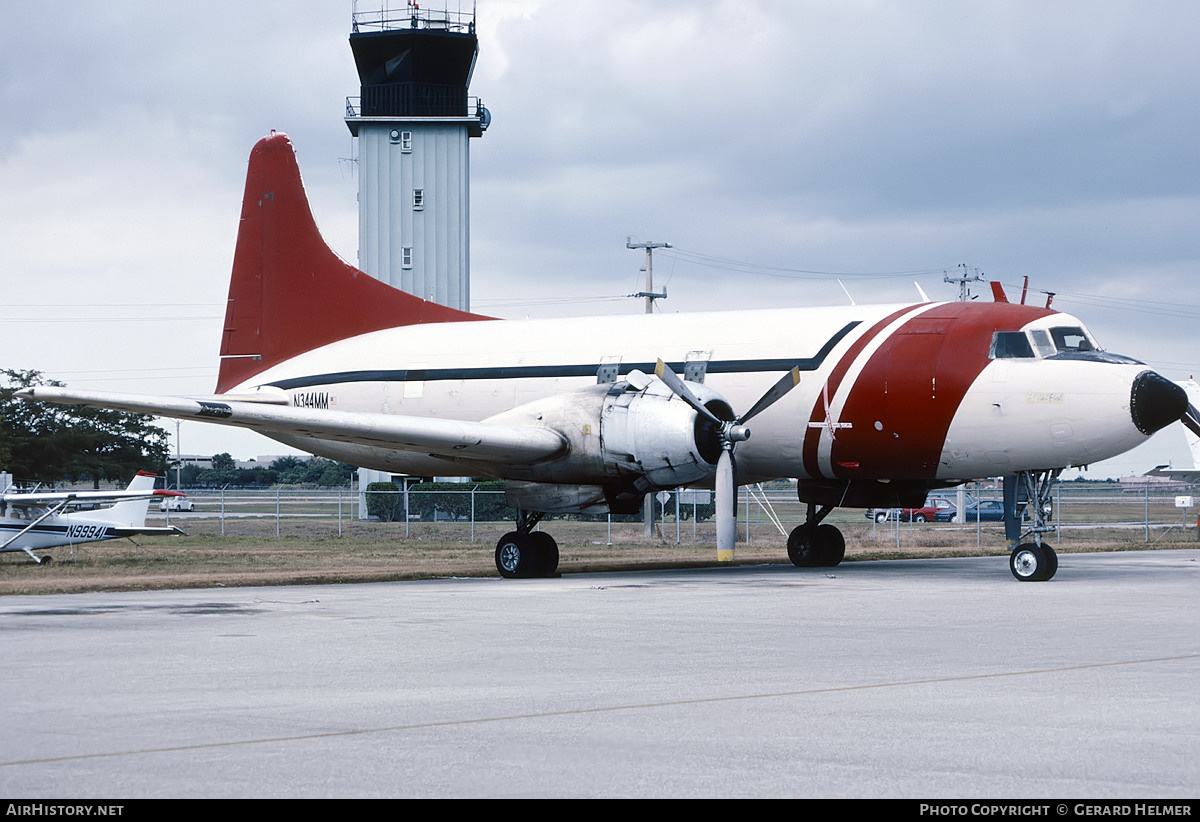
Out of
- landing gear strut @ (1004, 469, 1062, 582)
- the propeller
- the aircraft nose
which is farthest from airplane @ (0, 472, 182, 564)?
the aircraft nose

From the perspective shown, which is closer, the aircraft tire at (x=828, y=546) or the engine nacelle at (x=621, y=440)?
the engine nacelle at (x=621, y=440)

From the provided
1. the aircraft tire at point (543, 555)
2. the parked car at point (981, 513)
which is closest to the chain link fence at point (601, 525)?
the parked car at point (981, 513)

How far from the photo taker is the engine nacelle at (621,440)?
20234 millimetres

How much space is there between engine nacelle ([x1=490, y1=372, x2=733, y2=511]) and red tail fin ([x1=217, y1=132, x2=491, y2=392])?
19.0 ft

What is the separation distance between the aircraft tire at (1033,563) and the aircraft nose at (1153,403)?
226 cm

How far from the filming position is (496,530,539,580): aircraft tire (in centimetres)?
2162

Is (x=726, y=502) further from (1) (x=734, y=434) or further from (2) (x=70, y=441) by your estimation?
(2) (x=70, y=441)

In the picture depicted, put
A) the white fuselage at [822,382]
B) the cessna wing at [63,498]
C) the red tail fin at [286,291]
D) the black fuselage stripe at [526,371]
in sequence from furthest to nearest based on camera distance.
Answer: the cessna wing at [63,498] < the red tail fin at [286,291] < the black fuselage stripe at [526,371] < the white fuselage at [822,382]

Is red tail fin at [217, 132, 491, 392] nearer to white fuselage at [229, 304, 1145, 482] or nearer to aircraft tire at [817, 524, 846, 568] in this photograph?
white fuselage at [229, 304, 1145, 482]

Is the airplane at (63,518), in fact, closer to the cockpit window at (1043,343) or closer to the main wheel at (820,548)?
the main wheel at (820,548)
